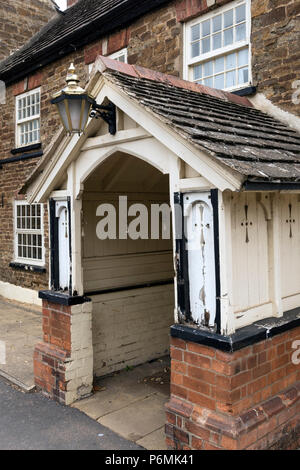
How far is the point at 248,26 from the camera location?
634cm

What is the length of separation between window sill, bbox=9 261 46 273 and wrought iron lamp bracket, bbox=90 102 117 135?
21.6 feet

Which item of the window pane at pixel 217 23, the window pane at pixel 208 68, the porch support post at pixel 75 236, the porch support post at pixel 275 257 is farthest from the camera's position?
the window pane at pixel 208 68

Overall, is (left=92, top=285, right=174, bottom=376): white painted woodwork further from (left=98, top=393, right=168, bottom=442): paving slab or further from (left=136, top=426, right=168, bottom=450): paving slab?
(left=136, top=426, right=168, bottom=450): paving slab

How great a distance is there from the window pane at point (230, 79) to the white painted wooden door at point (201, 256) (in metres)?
3.70

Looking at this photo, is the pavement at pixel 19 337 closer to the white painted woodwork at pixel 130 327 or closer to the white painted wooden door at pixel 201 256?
the white painted woodwork at pixel 130 327

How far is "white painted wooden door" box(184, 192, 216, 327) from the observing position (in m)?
3.61

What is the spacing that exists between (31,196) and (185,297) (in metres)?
2.71

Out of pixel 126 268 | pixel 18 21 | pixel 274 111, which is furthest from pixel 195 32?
pixel 18 21

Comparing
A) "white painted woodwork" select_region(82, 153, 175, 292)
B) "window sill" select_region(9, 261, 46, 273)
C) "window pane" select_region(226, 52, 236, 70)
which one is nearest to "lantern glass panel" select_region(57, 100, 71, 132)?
"white painted woodwork" select_region(82, 153, 175, 292)

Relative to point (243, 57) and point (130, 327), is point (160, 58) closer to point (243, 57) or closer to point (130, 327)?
point (243, 57)

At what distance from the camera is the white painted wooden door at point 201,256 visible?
142 inches

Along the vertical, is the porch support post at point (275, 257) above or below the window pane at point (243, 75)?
below

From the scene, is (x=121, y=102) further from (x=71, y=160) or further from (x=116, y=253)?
(x=116, y=253)

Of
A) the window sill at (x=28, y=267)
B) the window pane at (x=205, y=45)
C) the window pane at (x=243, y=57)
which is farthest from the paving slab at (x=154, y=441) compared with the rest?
the window sill at (x=28, y=267)
